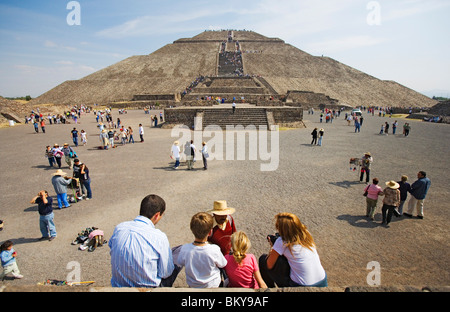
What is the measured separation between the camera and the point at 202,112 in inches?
859

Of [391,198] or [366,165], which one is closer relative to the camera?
[391,198]

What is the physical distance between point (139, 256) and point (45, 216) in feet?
14.3

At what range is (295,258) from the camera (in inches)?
101

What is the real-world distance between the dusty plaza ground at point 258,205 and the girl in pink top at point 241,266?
1.82 metres

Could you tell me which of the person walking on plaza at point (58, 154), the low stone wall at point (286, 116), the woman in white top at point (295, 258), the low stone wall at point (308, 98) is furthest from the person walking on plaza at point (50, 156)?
the low stone wall at point (308, 98)

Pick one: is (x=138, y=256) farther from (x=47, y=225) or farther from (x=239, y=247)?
(x=47, y=225)

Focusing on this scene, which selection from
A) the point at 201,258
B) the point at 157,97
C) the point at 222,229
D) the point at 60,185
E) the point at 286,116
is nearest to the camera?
the point at 201,258

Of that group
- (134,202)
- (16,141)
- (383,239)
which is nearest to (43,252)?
(134,202)

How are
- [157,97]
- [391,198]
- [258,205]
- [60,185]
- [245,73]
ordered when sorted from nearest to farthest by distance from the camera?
[391,198]
[60,185]
[258,205]
[157,97]
[245,73]

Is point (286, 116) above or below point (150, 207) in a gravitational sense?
above

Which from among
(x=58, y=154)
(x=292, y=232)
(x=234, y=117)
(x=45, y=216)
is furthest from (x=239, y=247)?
(x=234, y=117)

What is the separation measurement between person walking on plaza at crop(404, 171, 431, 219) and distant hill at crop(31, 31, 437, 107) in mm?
42550

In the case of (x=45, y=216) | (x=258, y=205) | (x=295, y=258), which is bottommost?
(x=258, y=205)
